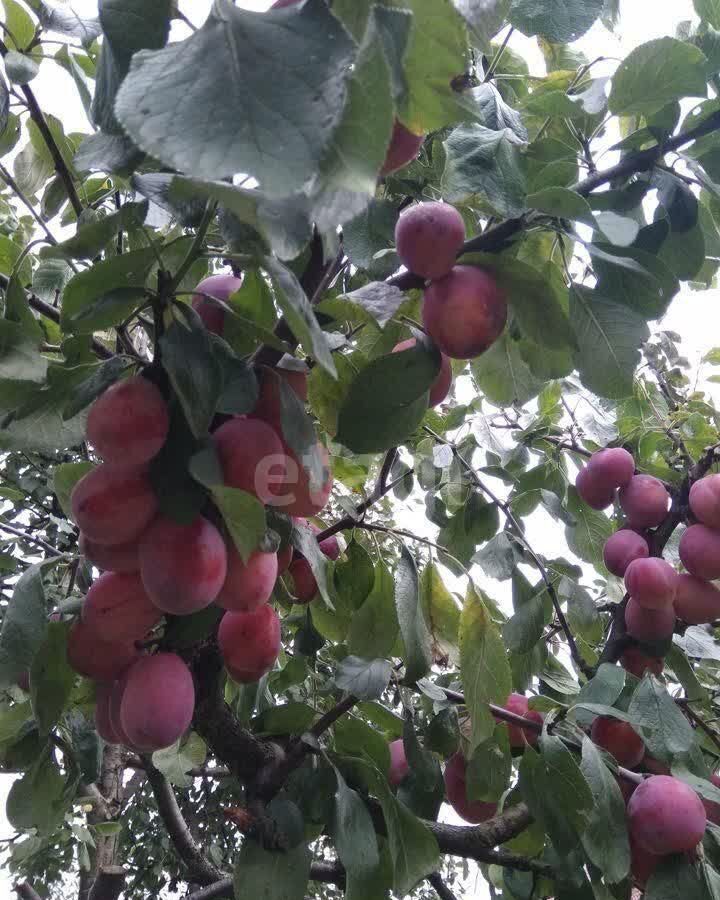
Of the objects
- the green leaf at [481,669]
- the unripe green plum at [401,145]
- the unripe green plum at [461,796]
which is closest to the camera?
the unripe green plum at [401,145]

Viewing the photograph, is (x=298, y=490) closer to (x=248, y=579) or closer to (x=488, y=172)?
(x=248, y=579)

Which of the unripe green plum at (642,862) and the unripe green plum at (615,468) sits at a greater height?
the unripe green plum at (615,468)

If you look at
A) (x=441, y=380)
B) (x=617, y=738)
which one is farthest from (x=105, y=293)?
(x=617, y=738)

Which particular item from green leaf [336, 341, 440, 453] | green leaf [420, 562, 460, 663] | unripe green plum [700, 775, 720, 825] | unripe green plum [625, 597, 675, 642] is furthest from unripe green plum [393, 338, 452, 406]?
unripe green plum [700, 775, 720, 825]

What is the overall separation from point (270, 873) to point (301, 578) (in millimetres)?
265

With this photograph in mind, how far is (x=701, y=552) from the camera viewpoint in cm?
95

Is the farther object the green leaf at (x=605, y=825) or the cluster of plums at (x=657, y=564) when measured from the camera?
the cluster of plums at (x=657, y=564)

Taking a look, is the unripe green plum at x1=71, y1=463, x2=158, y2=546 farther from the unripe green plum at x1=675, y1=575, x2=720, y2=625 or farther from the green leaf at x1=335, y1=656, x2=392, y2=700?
the unripe green plum at x1=675, y1=575, x2=720, y2=625

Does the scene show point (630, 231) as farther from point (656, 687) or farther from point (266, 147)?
point (656, 687)

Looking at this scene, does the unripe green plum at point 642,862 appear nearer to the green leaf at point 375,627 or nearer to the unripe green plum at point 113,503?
the green leaf at point 375,627

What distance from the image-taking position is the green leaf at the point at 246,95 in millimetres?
268

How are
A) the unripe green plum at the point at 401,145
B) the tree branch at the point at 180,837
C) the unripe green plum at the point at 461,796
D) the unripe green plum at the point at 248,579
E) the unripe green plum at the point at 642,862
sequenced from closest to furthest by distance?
the unripe green plum at the point at 401,145 < the unripe green plum at the point at 248,579 < the unripe green plum at the point at 642,862 < the unripe green plum at the point at 461,796 < the tree branch at the point at 180,837

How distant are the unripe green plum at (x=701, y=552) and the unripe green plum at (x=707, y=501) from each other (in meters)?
0.01

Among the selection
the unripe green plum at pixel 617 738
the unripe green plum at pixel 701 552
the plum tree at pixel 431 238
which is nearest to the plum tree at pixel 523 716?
the unripe green plum at pixel 617 738
